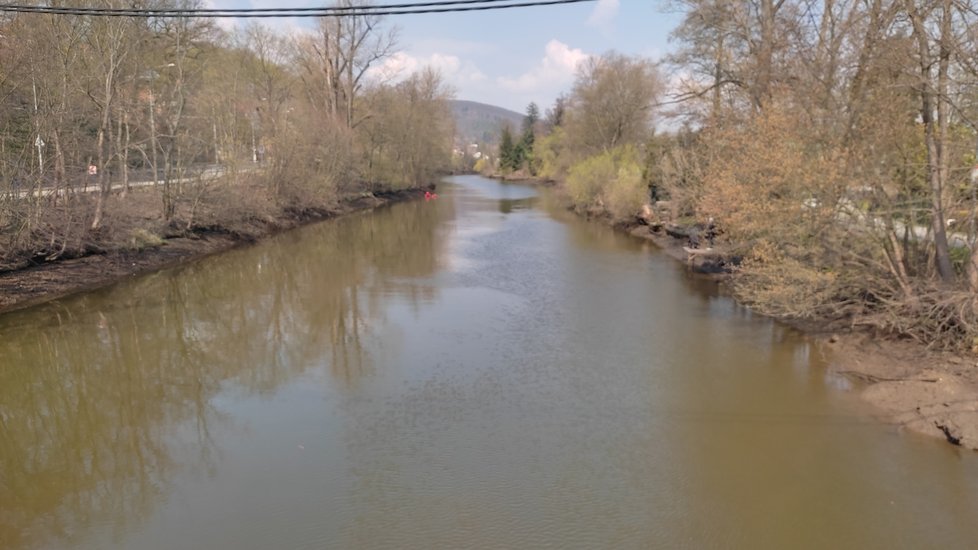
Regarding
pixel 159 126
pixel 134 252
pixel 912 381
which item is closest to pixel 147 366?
pixel 134 252

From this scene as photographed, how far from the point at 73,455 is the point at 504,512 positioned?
17.2 ft

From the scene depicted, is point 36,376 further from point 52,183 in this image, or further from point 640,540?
point 640,540

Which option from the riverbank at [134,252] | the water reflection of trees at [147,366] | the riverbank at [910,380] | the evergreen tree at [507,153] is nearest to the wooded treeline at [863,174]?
the riverbank at [910,380]

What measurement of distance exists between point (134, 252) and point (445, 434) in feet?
47.9

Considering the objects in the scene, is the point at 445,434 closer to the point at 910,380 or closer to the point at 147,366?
the point at 147,366

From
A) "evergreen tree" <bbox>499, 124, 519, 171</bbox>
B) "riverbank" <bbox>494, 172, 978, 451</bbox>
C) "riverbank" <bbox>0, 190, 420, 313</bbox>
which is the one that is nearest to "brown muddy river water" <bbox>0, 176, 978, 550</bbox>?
"riverbank" <bbox>494, 172, 978, 451</bbox>

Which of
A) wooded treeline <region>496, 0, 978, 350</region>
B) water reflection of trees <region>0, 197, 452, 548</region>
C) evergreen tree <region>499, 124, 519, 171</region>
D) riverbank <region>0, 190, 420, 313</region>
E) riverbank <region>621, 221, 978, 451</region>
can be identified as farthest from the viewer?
evergreen tree <region>499, 124, 519, 171</region>

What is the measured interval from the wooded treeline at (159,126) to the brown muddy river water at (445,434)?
10.6 feet

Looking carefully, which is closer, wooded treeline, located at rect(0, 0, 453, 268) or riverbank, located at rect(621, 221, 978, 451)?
riverbank, located at rect(621, 221, 978, 451)

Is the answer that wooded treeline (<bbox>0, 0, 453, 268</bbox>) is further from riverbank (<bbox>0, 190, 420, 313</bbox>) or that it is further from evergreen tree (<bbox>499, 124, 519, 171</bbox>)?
evergreen tree (<bbox>499, 124, 519, 171</bbox>)

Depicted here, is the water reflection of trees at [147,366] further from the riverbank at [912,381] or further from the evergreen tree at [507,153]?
the evergreen tree at [507,153]

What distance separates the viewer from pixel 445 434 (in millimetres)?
8086

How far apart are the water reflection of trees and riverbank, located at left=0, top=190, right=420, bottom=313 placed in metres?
0.68

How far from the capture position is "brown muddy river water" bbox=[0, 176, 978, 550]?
244 inches
